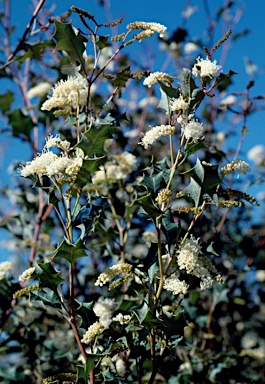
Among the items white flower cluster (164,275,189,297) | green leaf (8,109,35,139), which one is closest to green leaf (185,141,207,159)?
white flower cluster (164,275,189,297)

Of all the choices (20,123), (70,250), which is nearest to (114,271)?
(70,250)

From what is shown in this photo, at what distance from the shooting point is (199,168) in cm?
97

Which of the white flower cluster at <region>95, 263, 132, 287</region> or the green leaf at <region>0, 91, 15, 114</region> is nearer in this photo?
the white flower cluster at <region>95, 263, 132, 287</region>

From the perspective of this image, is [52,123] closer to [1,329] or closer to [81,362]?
[1,329]

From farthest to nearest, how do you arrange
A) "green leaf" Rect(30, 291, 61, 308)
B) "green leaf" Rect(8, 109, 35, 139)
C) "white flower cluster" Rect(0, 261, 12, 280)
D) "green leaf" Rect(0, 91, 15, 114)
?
1. "green leaf" Rect(0, 91, 15, 114)
2. "green leaf" Rect(8, 109, 35, 139)
3. "white flower cluster" Rect(0, 261, 12, 280)
4. "green leaf" Rect(30, 291, 61, 308)

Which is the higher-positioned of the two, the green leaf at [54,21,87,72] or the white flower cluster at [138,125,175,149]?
the green leaf at [54,21,87,72]

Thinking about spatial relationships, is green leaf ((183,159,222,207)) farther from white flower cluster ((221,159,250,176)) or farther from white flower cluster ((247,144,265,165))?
white flower cluster ((247,144,265,165))

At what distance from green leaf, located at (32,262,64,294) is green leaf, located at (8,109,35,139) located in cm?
107

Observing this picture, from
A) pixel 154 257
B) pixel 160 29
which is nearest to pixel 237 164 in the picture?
pixel 154 257

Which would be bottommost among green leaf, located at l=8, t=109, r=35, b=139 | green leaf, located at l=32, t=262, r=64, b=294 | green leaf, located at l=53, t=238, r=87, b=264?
green leaf, located at l=32, t=262, r=64, b=294

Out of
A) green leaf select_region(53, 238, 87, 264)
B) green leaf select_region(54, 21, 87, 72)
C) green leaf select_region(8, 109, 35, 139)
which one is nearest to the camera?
green leaf select_region(53, 238, 87, 264)

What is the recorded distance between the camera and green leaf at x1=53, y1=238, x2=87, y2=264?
3.04ft

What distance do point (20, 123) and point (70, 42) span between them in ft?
2.77

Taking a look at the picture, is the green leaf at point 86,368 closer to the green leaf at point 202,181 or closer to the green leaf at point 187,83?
the green leaf at point 202,181
